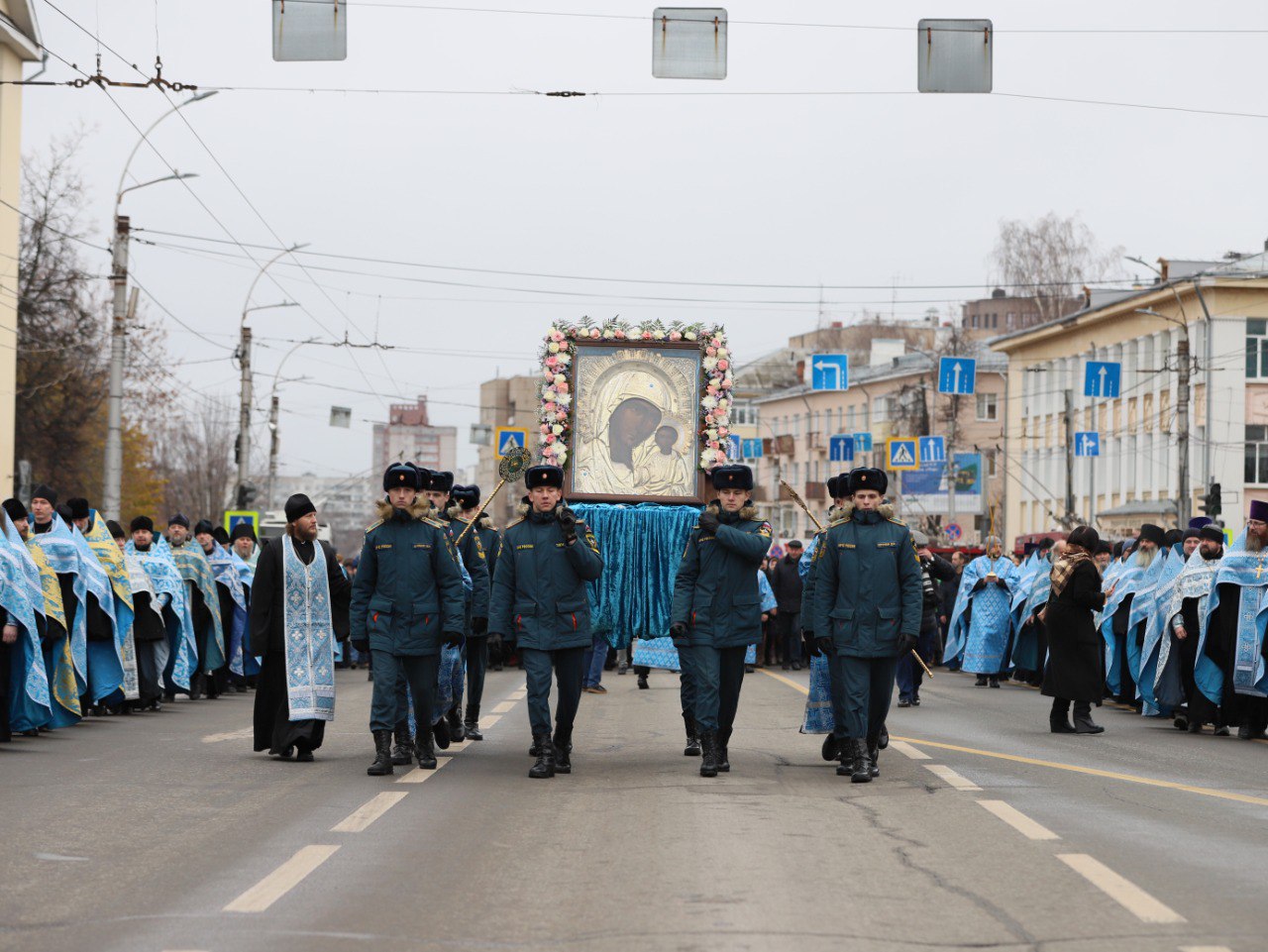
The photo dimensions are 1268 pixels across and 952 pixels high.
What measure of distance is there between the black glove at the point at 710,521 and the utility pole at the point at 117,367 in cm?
1849

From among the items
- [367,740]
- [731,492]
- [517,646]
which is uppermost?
[731,492]

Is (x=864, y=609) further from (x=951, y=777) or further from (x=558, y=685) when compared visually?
(x=558, y=685)

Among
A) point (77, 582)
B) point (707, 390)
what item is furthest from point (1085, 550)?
point (77, 582)

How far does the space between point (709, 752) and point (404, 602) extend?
2209 mm

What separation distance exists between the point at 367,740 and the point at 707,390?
4065 mm

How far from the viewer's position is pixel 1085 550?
17.2 metres

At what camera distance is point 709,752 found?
40.5 ft

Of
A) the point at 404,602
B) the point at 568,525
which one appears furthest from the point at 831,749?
the point at 404,602

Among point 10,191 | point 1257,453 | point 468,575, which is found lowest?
point 468,575

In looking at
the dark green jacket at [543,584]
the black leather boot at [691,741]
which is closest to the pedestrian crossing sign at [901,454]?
the black leather boot at [691,741]

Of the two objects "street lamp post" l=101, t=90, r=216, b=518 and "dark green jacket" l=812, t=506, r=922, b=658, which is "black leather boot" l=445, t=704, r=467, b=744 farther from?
"street lamp post" l=101, t=90, r=216, b=518

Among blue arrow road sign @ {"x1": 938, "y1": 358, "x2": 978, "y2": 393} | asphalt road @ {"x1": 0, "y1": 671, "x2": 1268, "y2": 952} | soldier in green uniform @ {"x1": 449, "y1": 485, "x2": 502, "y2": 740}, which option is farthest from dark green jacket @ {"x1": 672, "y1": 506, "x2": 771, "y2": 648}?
blue arrow road sign @ {"x1": 938, "y1": 358, "x2": 978, "y2": 393}

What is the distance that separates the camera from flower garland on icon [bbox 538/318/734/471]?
16.2 m

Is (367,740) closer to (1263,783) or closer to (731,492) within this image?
(731,492)
